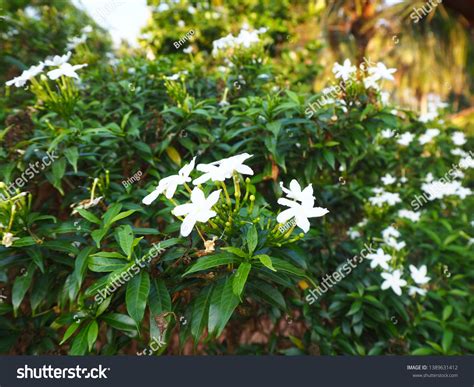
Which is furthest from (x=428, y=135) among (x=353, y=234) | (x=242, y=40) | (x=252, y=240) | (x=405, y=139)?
(x=252, y=240)

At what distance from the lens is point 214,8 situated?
404cm

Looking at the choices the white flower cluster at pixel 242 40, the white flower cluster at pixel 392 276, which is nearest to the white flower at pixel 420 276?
the white flower cluster at pixel 392 276

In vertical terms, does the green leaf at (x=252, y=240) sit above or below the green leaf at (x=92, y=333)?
above

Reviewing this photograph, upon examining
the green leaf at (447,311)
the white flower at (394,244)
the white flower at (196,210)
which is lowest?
the green leaf at (447,311)

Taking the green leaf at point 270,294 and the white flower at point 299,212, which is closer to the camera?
the white flower at point 299,212

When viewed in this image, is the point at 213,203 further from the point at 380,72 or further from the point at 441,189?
the point at 441,189

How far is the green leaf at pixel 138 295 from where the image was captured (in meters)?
1.05

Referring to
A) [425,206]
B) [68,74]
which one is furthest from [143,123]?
[425,206]

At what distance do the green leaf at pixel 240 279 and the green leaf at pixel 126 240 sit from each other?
0.32m

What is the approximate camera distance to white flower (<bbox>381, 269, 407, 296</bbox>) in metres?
1.82

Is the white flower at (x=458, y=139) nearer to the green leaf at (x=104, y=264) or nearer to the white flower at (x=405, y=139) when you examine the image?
the white flower at (x=405, y=139)

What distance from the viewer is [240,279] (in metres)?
0.99

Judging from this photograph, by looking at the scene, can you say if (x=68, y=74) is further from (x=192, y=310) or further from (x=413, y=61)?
(x=413, y=61)

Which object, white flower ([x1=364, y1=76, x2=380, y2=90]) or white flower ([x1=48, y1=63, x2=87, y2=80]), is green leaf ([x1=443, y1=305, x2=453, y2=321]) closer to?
white flower ([x1=364, y1=76, x2=380, y2=90])
